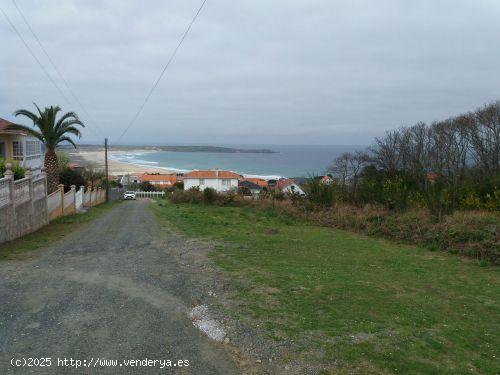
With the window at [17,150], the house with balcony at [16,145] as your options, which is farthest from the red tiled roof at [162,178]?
the window at [17,150]

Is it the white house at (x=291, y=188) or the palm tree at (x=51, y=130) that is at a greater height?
the palm tree at (x=51, y=130)

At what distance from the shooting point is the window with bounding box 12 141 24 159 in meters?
32.0

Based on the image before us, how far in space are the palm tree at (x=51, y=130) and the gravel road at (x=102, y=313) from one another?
18260mm

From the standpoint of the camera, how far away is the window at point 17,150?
32000 mm

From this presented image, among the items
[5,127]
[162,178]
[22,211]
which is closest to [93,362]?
[22,211]

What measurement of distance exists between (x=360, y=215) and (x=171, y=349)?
52.8 feet

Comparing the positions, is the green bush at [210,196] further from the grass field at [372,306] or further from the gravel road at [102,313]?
the gravel road at [102,313]

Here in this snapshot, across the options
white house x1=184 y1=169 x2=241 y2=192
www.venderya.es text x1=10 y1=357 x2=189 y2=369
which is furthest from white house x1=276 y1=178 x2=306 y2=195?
white house x1=184 y1=169 x2=241 y2=192

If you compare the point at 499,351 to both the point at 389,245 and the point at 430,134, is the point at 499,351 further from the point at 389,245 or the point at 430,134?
the point at 430,134

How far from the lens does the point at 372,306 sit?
23.2ft

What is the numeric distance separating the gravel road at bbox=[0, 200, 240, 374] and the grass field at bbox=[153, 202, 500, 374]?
0.99 m

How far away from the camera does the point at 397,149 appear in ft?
168

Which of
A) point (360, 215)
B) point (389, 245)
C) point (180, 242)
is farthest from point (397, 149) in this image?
point (180, 242)

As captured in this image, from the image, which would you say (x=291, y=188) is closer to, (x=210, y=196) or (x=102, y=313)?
(x=210, y=196)
